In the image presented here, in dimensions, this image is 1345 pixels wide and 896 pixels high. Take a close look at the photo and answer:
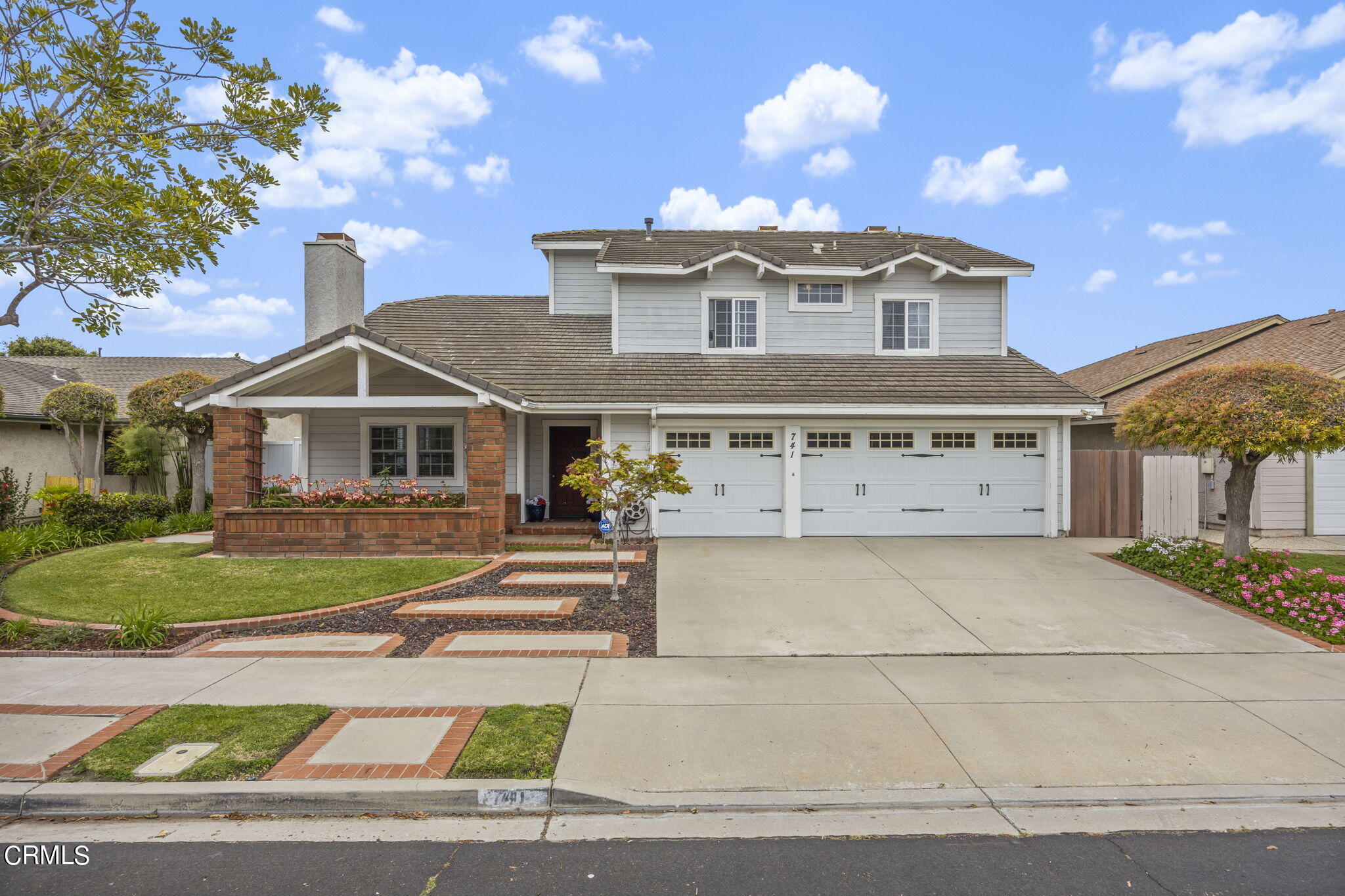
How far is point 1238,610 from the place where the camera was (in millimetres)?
8414

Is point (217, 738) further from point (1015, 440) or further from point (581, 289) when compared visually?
point (1015, 440)

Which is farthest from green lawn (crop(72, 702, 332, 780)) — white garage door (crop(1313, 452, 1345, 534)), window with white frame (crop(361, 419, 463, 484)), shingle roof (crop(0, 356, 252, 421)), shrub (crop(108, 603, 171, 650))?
white garage door (crop(1313, 452, 1345, 534))

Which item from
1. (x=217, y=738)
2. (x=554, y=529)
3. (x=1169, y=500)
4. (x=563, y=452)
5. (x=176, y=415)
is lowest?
(x=217, y=738)

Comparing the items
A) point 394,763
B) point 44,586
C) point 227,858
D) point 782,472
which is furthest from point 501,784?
point 782,472

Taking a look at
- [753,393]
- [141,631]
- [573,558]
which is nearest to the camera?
[141,631]

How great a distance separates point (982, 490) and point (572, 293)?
32.5ft

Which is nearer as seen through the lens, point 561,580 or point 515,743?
point 515,743

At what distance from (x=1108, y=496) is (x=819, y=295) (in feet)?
22.7

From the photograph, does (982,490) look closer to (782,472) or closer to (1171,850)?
(782,472)

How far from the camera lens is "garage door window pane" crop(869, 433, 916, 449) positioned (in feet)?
44.1

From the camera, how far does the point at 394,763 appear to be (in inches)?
171

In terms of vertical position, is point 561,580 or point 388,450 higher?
point 388,450

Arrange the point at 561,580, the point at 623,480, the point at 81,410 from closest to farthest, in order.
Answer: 1. the point at 623,480
2. the point at 561,580
3. the point at 81,410

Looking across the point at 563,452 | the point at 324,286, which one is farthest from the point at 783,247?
the point at 324,286
